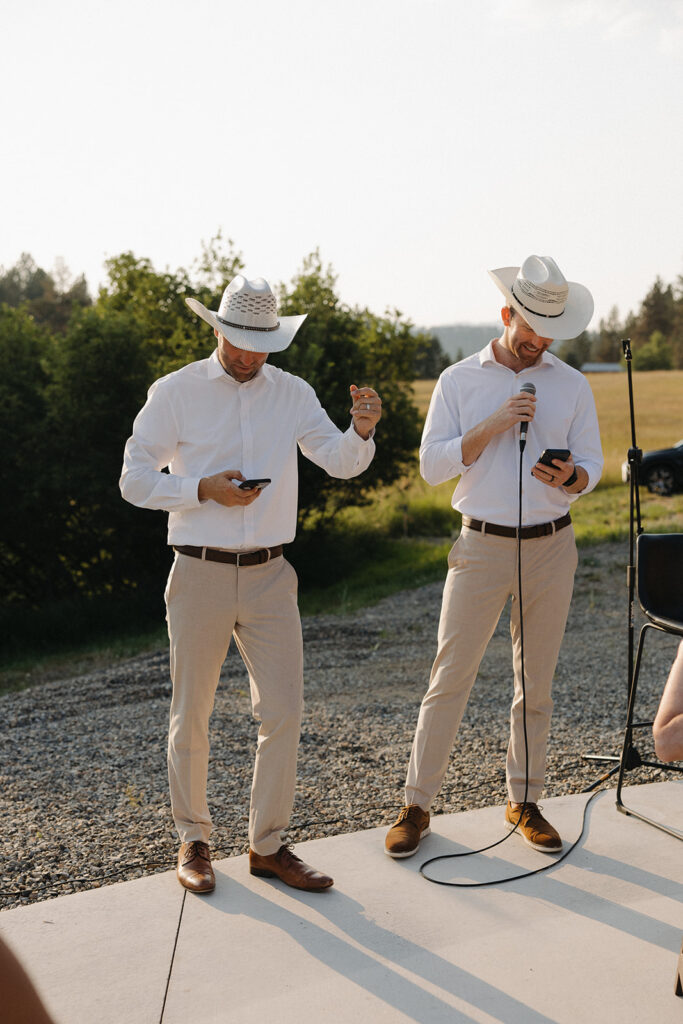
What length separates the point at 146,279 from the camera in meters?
16.6

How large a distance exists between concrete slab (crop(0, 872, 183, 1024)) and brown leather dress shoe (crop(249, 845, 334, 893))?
308 mm

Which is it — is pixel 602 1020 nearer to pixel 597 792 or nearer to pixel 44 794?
pixel 597 792

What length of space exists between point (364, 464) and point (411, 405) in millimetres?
13557

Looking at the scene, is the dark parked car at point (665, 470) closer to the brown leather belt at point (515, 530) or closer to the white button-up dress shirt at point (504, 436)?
the white button-up dress shirt at point (504, 436)

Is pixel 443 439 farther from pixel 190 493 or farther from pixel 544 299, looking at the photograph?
pixel 190 493

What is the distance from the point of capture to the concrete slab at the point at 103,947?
2889mm

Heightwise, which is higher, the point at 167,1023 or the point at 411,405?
the point at 411,405

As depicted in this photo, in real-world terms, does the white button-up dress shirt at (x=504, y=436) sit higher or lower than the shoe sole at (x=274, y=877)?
higher

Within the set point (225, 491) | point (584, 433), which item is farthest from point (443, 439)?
point (225, 491)

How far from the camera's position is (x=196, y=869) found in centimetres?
358

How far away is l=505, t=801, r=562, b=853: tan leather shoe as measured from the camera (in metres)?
3.84

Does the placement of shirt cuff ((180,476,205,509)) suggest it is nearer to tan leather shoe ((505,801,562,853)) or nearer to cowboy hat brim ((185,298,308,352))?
cowboy hat brim ((185,298,308,352))

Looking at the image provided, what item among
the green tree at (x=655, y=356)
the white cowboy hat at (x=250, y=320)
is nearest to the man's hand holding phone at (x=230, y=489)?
the white cowboy hat at (x=250, y=320)

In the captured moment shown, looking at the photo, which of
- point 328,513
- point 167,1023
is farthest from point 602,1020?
point 328,513
